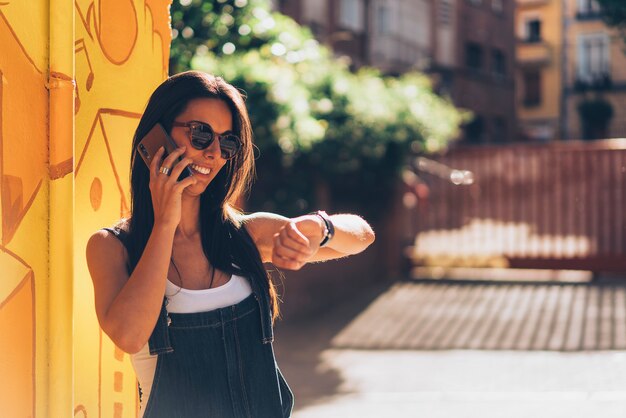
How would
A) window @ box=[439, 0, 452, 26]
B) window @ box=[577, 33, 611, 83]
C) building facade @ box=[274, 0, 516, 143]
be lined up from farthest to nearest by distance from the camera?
1. window @ box=[577, 33, 611, 83]
2. window @ box=[439, 0, 452, 26]
3. building facade @ box=[274, 0, 516, 143]

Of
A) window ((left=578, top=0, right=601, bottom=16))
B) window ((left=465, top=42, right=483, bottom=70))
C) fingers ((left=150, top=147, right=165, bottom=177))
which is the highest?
window ((left=578, top=0, right=601, bottom=16))

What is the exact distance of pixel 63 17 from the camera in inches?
95.2

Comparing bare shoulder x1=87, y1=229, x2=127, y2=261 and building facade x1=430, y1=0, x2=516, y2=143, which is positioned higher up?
building facade x1=430, y1=0, x2=516, y2=143

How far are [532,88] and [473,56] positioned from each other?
9017 mm

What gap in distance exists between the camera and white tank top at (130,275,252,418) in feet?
7.04

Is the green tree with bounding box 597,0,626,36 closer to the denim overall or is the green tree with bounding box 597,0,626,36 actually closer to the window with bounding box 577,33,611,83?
the denim overall

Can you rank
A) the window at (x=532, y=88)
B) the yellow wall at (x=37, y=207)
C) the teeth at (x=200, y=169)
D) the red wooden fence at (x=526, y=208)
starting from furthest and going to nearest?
1. the window at (x=532, y=88)
2. the red wooden fence at (x=526, y=208)
3. the yellow wall at (x=37, y=207)
4. the teeth at (x=200, y=169)

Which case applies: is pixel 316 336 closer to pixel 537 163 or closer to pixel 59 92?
pixel 537 163

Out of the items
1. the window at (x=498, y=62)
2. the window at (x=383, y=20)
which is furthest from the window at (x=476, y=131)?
the window at (x=383, y=20)

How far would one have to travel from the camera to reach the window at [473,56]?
37.0 m

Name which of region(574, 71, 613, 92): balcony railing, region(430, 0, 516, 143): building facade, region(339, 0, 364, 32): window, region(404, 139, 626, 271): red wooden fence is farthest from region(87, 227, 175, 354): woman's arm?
region(574, 71, 613, 92): balcony railing

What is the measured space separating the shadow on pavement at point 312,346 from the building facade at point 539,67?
33795mm

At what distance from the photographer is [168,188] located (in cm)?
204

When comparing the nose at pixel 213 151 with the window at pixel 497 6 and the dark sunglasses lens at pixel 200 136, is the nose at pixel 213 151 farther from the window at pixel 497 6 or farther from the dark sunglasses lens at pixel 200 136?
the window at pixel 497 6
